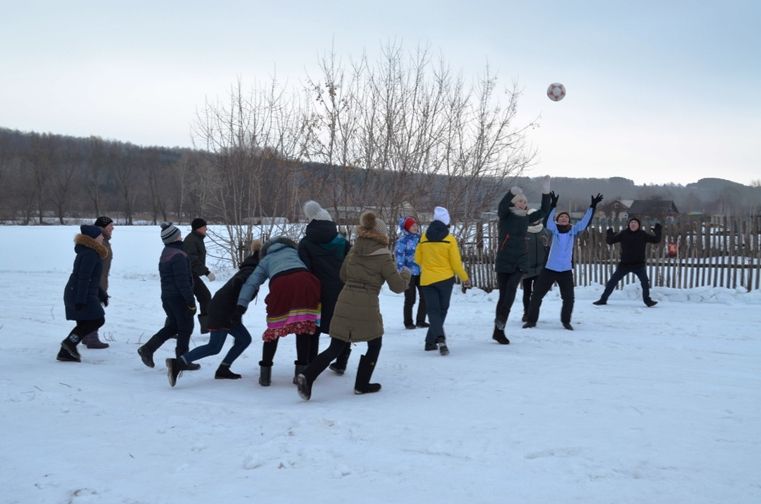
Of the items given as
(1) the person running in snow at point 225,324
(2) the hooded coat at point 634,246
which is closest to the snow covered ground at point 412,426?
(1) the person running in snow at point 225,324

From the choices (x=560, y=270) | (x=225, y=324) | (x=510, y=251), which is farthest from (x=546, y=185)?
(x=225, y=324)

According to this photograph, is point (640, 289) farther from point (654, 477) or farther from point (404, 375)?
point (654, 477)

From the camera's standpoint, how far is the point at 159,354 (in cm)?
807

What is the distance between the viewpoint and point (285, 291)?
5.97 m

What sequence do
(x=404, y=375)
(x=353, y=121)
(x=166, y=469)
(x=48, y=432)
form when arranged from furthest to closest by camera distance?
1. (x=353, y=121)
2. (x=404, y=375)
3. (x=48, y=432)
4. (x=166, y=469)

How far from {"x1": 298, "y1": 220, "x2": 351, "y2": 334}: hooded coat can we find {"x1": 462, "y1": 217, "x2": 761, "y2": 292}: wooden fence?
10410mm

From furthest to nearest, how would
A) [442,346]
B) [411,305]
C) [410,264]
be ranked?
[410,264] → [411,305] → [442,346]

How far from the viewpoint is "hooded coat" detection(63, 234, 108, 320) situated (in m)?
7.29

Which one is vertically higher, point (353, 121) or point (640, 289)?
point (353, 121)

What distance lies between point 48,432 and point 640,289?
38.1ft

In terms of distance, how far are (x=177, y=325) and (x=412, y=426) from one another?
3345mm

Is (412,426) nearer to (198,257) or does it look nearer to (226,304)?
(226,304)

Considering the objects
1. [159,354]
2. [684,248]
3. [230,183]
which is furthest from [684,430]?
[230,183]

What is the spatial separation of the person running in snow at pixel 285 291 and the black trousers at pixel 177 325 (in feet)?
3.92
